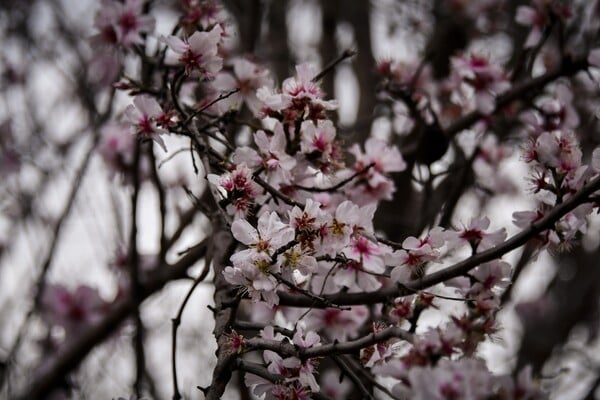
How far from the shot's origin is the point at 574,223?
1.82m

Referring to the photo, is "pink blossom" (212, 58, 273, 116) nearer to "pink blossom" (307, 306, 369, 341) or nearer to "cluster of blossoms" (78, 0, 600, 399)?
"cluster of blossoms" (78, 0, 600, 399)

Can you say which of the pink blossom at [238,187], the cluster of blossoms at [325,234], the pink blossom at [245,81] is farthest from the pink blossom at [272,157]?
the pink blossom at [245,81]

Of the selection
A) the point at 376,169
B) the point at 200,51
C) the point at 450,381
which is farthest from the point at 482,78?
the point at 450,381

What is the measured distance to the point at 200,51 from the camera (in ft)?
6.40

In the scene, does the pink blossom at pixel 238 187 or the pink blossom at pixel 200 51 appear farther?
the pink blossom at pixel 200 51

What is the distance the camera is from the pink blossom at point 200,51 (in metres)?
1.93

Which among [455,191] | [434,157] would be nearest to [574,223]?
[434,157]

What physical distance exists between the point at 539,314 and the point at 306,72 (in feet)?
12.2

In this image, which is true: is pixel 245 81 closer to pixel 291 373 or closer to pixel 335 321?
pixel 335 321

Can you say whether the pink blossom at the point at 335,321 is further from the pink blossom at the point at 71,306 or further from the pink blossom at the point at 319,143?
the pink blossom at the point at 71,306

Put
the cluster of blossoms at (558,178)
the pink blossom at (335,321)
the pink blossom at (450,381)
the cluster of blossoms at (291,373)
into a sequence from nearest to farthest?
the pink blossom at (450,381) → the cluster of blossoms at (291,373) → the cluster of blossoms at (558,178) → the pink blossom at (335,321)

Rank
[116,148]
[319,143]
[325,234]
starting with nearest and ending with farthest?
1. [325,234]
2. [319,143]
3. [116,148]

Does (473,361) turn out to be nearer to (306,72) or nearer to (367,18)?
(306,72)

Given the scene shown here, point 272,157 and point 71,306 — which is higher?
point 71,306
